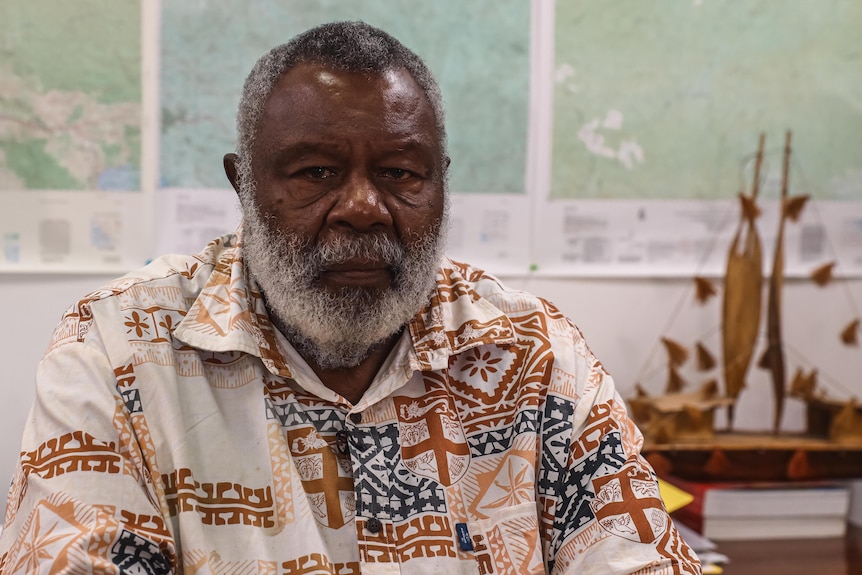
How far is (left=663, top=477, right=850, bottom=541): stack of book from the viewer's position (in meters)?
1.74

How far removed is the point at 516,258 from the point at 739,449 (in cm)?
66

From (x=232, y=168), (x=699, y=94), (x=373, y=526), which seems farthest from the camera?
(x=699, y=94)

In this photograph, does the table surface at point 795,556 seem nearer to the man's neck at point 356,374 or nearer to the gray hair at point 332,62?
the man's neck at point 356,374

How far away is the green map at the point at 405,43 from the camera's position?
5.87ft

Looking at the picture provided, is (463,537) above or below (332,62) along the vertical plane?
below

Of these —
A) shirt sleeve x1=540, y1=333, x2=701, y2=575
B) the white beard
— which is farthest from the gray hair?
shirt sleeve x1=540, y1=333, x2=701, y2=575

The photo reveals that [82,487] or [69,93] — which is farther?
[69,93]

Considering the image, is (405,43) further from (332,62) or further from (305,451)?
(305,451)

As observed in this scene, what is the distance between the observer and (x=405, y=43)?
6.16 ft

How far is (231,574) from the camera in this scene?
3.21 ft

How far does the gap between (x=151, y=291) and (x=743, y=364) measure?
1.34m

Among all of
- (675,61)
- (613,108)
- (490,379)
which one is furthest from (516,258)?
(490,379)

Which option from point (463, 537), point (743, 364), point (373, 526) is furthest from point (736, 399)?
point (373, 526)

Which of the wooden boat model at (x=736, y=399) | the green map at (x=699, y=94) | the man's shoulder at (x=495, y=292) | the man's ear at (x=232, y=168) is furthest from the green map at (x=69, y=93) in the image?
the wooden boat model at (x=736, y=399)
